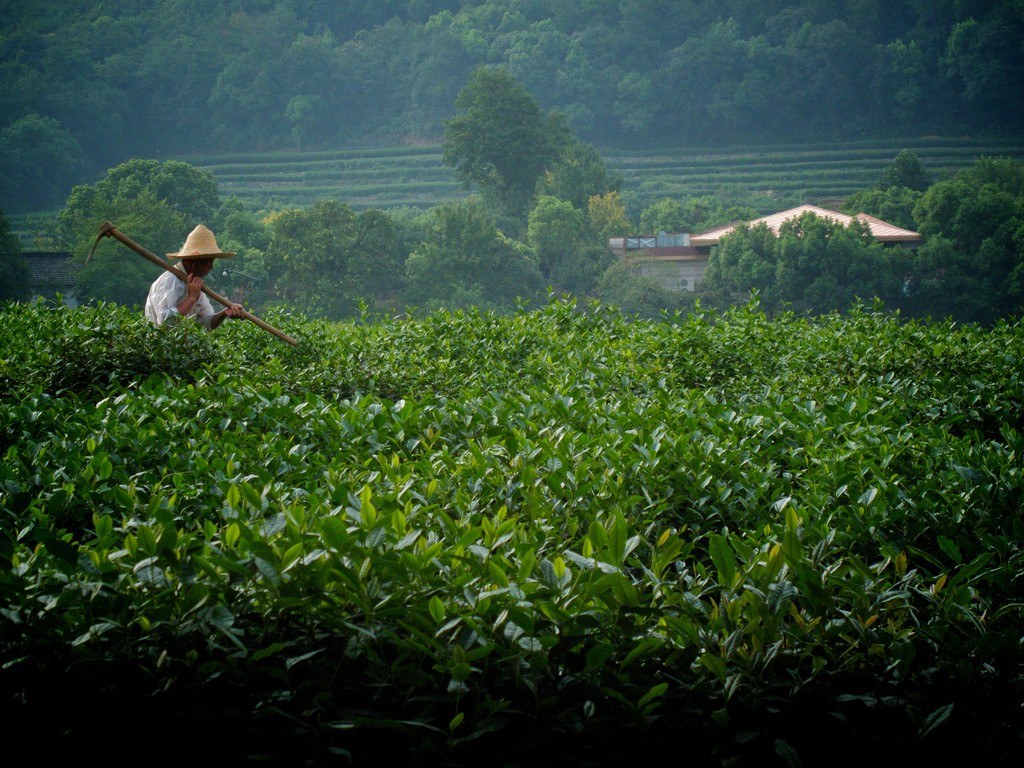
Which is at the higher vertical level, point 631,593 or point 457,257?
point 631,593

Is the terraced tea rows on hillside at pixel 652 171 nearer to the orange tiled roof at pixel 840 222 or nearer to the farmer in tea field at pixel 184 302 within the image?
the orange tiled roof at pixel 840 222

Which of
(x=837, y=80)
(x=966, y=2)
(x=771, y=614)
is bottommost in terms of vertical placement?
(x=771, y=614)

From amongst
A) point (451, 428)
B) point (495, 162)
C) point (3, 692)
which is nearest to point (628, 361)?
point (451, 428)

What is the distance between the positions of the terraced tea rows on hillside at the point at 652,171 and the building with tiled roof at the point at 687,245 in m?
5.98

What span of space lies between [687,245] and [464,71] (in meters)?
24.0

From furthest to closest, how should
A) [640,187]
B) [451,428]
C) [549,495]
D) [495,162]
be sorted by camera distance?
[640,187] < [495,162] < [451,428] < [549,495]

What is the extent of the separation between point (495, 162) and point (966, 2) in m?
25.7

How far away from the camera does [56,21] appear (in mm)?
52312

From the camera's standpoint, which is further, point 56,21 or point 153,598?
point 56,21

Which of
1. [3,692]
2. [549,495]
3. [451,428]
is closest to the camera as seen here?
[3,692]

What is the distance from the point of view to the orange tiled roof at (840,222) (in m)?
34.7

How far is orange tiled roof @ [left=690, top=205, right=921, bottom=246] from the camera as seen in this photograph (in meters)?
34.7

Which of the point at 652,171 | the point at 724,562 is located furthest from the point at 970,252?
the point at 724,562

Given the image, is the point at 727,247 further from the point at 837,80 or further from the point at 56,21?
the point at 56,21
